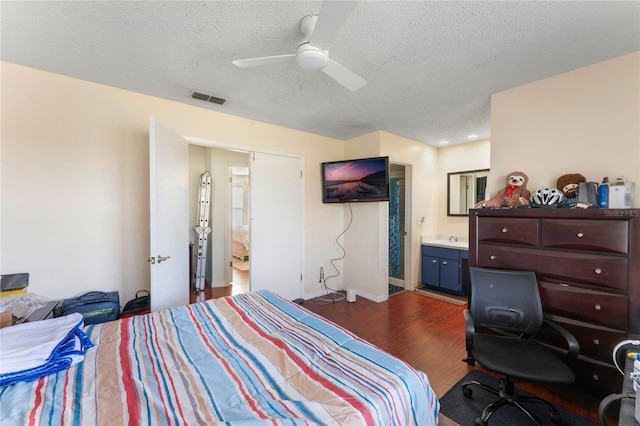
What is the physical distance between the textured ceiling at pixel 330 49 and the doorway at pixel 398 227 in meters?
1.89

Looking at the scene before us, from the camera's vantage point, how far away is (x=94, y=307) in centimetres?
202

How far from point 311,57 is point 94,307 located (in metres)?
2.51

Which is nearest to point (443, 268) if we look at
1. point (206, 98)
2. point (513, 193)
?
point (513, 193)

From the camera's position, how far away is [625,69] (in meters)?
1.79

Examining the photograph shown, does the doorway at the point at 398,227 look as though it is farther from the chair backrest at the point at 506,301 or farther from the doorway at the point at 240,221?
the doorway at the point at 240,221

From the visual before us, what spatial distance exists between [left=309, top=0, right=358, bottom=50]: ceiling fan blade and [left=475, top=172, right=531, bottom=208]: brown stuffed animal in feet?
→ 6.36

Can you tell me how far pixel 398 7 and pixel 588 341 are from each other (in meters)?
2.44

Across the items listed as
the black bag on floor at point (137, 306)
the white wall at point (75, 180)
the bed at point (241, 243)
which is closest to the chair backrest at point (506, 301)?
the black bag on floor at point (137, 306)

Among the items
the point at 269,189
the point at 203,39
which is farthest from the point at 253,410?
the point at 269,189

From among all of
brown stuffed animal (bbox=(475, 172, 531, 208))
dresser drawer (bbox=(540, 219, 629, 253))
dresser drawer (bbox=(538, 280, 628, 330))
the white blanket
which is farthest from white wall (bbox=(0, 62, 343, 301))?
dresser drawer (bbox=(538, 280, 628, 330))

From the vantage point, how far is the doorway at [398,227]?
14.2 feet

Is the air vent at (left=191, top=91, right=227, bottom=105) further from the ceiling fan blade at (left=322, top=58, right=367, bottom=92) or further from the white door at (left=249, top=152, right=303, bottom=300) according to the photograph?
the ceiling fan blade at (left=322, top=58, right=367, bottom=92)

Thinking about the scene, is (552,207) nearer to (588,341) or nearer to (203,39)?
(588,341)

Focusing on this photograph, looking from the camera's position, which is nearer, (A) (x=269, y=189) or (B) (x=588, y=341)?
(B) (x=588, y=341)
